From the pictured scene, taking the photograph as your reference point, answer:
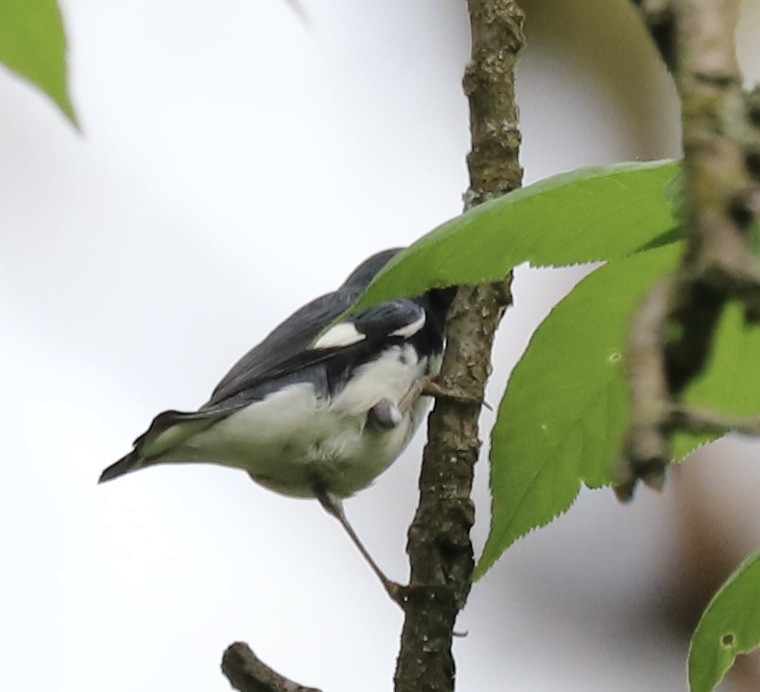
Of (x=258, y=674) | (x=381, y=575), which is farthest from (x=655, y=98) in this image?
(x=258, y=674)

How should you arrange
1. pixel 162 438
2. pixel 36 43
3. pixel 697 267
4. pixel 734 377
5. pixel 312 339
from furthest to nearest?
1. pixel 312 339
2. pixel 162 438
3. pixel 734 377
4. pixel 36 43
5. pixel 697 267

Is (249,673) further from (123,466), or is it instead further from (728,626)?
(123,466)

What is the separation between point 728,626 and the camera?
0.39 m

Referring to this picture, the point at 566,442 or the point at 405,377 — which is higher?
the point at 405,377

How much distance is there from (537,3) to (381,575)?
2.50 ft

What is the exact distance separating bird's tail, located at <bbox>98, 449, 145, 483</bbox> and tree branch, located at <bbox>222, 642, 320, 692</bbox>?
877mm

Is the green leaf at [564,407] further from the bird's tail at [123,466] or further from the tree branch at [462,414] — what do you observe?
the bird's tail at [123,466]

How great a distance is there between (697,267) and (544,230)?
20cm

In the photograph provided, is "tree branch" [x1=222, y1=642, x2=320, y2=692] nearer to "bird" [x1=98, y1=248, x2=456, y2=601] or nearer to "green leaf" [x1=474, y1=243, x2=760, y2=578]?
"green leaf" [x1=474, y1=243, x2=760, y2=578]

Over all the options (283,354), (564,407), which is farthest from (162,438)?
(564,407)

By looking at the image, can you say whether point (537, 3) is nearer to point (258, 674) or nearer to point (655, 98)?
point (655, 98)

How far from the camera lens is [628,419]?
0.14 m

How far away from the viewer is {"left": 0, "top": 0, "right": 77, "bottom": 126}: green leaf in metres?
0.25

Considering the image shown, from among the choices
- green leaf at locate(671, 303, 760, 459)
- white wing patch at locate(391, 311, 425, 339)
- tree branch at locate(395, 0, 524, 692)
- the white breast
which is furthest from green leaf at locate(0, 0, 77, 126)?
A: white wing patch at locate(391, 311, 425, 339)
